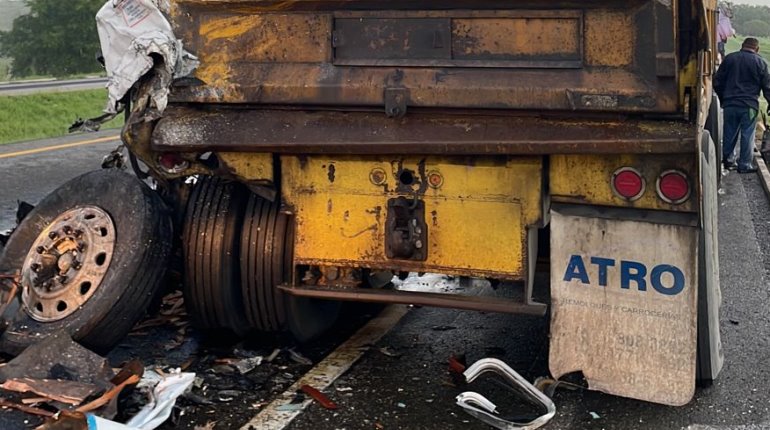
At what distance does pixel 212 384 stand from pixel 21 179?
677 cm

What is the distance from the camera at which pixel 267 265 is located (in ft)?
13.7

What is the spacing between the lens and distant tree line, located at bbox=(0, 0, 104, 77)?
162 ft

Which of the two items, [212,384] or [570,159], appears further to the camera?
[212,384]

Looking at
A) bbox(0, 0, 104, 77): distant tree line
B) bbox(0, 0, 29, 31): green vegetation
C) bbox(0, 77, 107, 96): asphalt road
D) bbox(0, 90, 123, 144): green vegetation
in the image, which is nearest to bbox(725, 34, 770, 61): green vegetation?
bbox(0, 90, 123, 144): green vegetation

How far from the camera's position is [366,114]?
3.79 metres

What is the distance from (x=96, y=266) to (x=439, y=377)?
1.62 meters

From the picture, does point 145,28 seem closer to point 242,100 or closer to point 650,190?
point 242,100

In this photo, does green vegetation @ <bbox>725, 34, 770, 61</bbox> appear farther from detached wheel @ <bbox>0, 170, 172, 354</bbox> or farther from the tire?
detached wheel @ <bbox>0, 170, 172, 354</bbox>

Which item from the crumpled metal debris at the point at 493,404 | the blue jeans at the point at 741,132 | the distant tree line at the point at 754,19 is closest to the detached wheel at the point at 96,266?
the crumpled metal debris at the point at 493,404

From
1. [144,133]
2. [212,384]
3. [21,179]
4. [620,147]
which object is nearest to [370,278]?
[212,384]

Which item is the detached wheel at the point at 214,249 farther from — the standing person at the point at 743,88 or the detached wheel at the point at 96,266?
the standing person at the point at 743,88

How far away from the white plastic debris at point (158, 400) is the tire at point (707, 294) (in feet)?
7.00

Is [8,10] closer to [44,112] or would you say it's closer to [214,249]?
[44,112]

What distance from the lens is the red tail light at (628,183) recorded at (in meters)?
3.59
